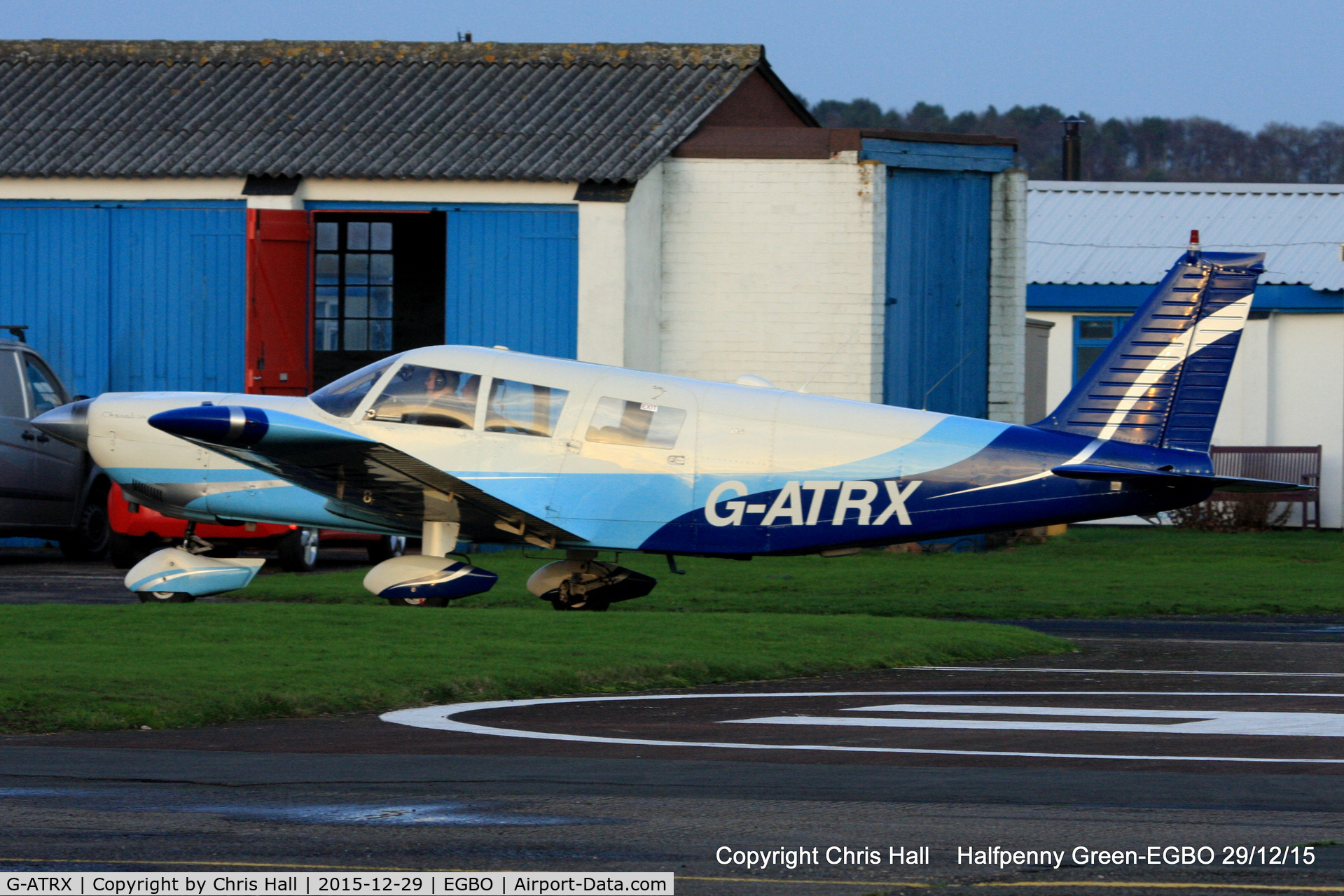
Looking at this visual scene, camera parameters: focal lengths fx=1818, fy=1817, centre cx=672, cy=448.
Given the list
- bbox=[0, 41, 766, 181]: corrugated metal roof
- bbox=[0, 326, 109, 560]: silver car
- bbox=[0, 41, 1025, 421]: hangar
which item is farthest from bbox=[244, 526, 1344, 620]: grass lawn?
bbox=[0, 41, 766, 181]: corrugated metal roof

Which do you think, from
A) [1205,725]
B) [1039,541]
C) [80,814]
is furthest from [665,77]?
[80,814]

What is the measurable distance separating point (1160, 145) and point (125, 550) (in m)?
112

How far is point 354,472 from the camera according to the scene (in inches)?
569

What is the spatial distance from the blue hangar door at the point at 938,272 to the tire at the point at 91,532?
402 inches

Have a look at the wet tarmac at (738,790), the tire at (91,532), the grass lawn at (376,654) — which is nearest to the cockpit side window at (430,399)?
the grass lawn at (376,654)

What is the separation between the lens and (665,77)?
26.1 meters

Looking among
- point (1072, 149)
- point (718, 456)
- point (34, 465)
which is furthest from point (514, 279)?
point (1072, 149)

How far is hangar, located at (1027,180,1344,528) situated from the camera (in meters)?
30.8

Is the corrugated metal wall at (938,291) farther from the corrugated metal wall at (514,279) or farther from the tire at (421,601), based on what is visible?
the tire at (421,601)

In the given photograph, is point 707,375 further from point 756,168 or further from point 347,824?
point 347,824

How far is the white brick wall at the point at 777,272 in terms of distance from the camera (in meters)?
24.2

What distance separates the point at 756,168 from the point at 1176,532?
9877 millimetres

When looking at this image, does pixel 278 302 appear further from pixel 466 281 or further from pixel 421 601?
pixel 421 601

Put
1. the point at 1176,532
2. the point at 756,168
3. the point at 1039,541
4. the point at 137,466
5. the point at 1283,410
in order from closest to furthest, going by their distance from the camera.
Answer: the point at 137,466 → the point at 756,168 → the point at 1039,541 → the point at 1176,532 → the point at 1283,410
